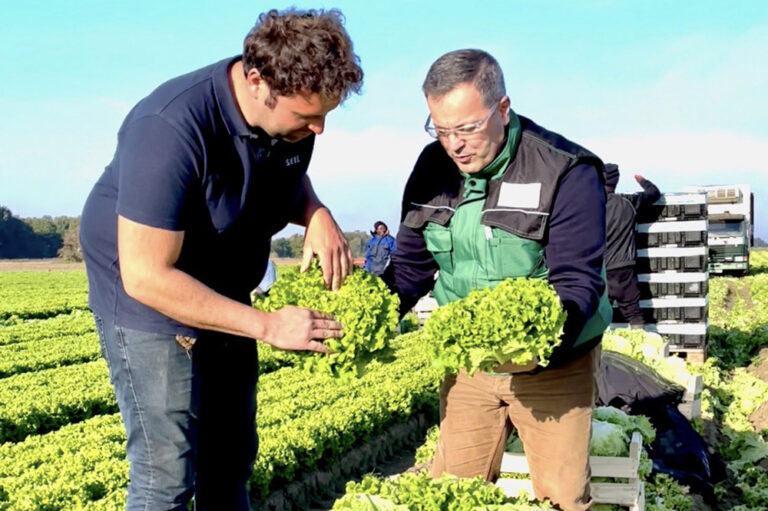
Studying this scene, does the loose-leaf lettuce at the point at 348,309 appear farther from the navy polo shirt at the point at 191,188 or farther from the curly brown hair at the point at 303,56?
the curly brown hair at the point at 303,56

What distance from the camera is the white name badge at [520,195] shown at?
328 cm

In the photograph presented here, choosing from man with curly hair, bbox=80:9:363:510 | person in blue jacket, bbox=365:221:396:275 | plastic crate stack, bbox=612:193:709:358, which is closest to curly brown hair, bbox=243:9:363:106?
man with curly hair, bbox=80:9:363:510

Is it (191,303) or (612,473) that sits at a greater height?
(191,303)

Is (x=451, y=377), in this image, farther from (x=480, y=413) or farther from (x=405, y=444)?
(x=405, y=444)

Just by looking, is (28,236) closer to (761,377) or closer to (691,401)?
(761,377)

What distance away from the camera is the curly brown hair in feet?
8.84

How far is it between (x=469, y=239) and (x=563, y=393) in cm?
80

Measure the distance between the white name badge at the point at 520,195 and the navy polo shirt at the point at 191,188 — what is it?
35.2 inches

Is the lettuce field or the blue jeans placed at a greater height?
the blue jeans

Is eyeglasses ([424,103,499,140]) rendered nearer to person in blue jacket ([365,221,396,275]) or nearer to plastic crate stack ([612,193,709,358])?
plastic crate stack ([612,193,709,358])

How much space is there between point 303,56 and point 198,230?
78cm

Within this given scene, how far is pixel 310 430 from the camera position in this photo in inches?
282

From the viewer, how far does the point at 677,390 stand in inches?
268

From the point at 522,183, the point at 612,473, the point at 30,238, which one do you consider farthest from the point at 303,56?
the point at 30,238
